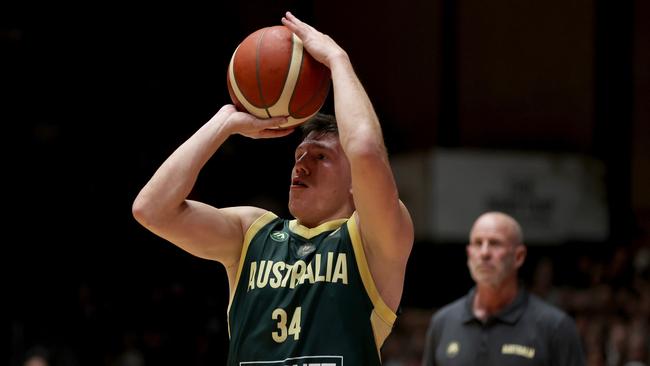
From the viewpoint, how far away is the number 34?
280 cm

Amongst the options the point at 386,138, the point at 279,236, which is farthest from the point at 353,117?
the point at 386,138

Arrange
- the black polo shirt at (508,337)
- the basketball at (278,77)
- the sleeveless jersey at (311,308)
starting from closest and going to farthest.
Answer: the sleeveless jersey at (311,308) → the basketball at (278,77) → the black polo shirt at (508,337)

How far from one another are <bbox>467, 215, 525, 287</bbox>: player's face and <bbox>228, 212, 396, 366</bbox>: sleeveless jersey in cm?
237

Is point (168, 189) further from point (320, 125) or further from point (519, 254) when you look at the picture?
point (519, 254)

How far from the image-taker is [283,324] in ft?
9.24

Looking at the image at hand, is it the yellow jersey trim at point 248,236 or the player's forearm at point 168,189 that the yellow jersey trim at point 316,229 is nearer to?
the yellow jersey trim at point 248,236

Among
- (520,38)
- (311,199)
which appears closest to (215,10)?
(520,38)

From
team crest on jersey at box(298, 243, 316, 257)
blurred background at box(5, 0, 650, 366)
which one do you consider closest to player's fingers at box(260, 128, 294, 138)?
team crest on jersey at box(298, 243, 316, 257)

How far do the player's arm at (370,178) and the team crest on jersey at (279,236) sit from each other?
0.27 m

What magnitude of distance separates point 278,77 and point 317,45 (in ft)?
0.49

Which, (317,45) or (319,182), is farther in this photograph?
(319,182)

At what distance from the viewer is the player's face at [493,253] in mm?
5188

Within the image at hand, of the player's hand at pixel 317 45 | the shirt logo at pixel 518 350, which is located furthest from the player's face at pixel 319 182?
the shirt logo at pixel 518 350

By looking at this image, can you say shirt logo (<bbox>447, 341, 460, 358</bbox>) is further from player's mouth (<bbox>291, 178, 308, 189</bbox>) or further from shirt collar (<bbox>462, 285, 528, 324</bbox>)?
player's mouth (<bbox>291, 178, 308, 189</bbox>)
